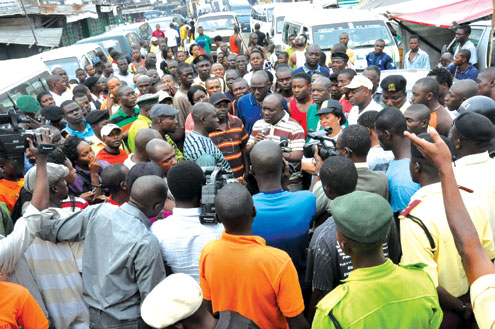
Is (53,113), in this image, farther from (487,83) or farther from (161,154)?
(487,83)

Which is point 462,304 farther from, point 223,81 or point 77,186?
point 223,81

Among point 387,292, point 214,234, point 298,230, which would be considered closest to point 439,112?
point 298,230

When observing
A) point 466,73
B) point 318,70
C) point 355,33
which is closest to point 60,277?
point 318,70

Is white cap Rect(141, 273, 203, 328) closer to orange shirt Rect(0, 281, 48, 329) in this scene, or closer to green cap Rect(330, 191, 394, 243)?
green cap Rect(330, 191, 394, 243)

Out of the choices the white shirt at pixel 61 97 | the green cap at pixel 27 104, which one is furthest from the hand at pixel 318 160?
the white shirt at pixel 61 97

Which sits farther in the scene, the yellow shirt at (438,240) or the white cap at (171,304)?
the yellow shirt at (438,240)

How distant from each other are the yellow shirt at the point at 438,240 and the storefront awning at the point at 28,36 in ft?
57.7

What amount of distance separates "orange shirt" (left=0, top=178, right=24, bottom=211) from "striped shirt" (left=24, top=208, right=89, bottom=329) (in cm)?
118

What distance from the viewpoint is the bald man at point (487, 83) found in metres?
5.92

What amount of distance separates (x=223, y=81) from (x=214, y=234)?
18.7 feet

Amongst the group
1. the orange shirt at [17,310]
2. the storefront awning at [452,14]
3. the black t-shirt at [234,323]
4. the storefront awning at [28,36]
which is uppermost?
the storefront awning at [28,36]

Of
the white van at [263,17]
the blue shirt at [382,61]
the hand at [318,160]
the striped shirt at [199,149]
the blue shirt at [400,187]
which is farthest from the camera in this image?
the white van at [263,17]

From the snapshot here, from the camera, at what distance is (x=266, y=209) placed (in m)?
3.11

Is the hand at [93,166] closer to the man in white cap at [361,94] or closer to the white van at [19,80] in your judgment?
the man in white cap at [361,94]
